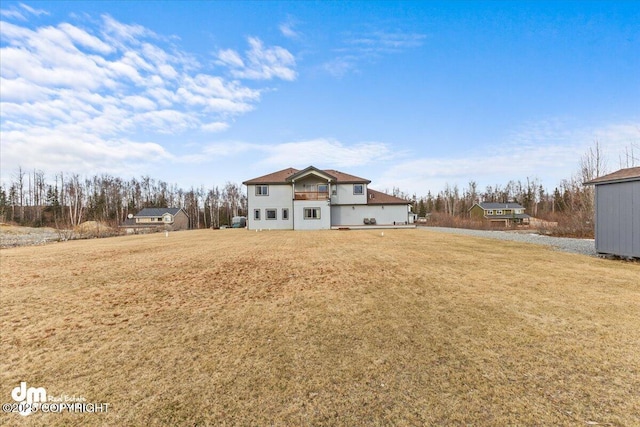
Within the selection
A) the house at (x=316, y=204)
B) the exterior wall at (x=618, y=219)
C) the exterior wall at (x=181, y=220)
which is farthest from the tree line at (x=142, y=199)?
the exterior wall at (x=618, y=219)

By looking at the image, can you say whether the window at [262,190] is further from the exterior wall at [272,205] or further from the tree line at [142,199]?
the tree line at [142,199]

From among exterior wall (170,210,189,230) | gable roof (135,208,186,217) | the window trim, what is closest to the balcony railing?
the window trim

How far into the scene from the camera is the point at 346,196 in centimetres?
3269

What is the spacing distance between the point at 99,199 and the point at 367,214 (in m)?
64.8

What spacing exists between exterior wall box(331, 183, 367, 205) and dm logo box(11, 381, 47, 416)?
3001 cm

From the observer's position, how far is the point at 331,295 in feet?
20.8

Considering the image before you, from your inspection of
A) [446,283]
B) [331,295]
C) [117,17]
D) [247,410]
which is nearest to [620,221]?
[446,283]

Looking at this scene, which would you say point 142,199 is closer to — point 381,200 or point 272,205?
point 272,205

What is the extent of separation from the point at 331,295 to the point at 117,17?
1559cm

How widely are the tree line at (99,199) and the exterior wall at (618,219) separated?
5741 centimetres

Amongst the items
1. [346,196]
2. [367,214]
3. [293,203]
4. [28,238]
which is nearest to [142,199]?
[28,238]

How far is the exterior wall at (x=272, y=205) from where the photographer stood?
31.2 m

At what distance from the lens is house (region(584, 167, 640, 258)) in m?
10.2

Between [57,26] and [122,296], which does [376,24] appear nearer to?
[57,26]
